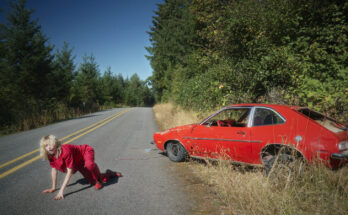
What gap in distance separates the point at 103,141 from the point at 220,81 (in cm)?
529

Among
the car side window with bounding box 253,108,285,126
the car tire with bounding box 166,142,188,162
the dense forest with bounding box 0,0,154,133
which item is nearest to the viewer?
the car side window with bounding box 253,108,285,126

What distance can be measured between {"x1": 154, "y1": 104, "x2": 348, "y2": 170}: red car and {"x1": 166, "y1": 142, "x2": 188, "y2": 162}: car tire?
26 millimetres

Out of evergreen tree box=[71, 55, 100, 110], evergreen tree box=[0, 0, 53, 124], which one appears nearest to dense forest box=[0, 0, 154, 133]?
evergreen tree box=[0, 0, 53, 124]

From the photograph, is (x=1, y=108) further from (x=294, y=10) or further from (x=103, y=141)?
(x=294, y=10)

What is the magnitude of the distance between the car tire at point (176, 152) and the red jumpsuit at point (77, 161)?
6.78 feet

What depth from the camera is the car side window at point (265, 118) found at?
387cm

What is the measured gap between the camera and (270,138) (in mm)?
3641

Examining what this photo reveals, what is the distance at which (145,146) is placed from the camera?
23.0 feet

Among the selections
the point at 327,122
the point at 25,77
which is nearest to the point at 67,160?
the point at 327,122

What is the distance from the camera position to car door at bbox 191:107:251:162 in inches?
157

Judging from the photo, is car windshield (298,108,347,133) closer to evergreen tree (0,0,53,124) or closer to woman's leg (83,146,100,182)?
woman's leg (83,146,100,182)

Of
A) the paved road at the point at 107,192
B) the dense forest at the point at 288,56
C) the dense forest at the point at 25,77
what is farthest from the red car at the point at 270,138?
the dense forest at the point at 25,77

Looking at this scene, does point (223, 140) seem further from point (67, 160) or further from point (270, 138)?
point (67, 160)

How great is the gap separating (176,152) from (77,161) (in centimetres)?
258
